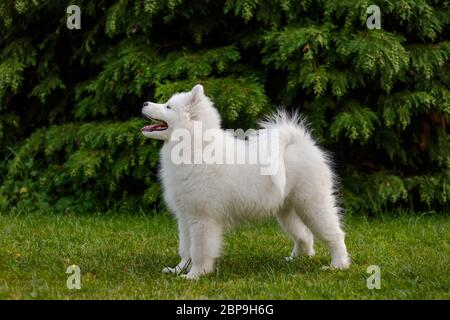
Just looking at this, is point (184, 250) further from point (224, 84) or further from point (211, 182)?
point (224, 84)

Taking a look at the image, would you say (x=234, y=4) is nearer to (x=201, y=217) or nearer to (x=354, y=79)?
(x=354, y=79)

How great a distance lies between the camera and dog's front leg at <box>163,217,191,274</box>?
17.3ft

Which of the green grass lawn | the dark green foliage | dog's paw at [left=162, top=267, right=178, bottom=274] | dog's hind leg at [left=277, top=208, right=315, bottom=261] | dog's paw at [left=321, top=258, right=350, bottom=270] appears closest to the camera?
the green grass lawn

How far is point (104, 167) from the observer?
7.73 m

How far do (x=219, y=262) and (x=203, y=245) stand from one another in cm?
64

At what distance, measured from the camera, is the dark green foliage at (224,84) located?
704 cm

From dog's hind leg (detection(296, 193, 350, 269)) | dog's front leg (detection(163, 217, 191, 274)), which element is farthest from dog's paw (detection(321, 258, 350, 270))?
dog's front leg (detection(163, 217, 191, 274))

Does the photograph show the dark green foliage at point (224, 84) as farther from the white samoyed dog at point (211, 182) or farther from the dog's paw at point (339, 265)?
the dog's paw at point (339, 265)

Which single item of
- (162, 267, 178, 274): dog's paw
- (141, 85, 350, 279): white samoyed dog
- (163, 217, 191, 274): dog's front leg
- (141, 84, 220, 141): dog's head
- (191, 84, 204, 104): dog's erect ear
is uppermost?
(191, 84, 204, 104): dog's erect ear

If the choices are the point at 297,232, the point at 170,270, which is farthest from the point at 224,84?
the point at 170,270

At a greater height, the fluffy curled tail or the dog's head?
the dog's head

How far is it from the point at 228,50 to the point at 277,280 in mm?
3145

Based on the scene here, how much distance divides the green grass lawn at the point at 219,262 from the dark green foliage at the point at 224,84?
51cm

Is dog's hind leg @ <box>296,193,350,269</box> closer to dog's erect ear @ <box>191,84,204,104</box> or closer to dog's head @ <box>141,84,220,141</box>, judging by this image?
dog's head @ <box>141,84,220,141</box>
